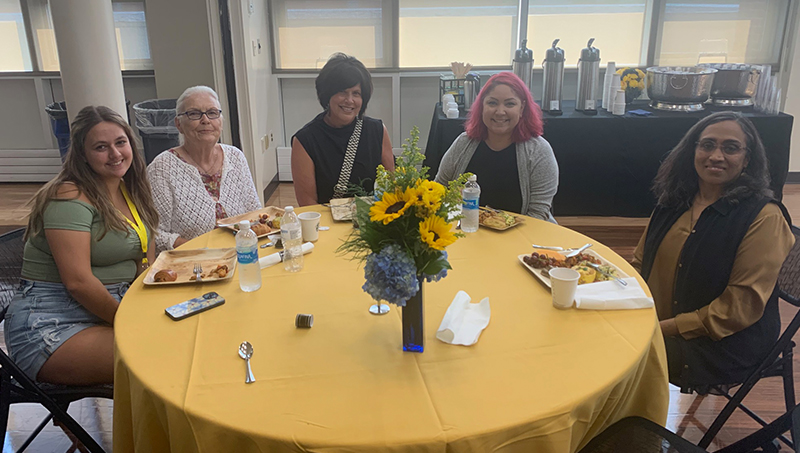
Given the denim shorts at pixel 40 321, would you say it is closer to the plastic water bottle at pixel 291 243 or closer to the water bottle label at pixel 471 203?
the plastic water bottle at pixel 291 243

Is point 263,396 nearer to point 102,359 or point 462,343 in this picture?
point 462,343

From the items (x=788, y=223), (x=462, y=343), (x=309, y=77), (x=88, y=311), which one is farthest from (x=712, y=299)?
(x=309, y=77)

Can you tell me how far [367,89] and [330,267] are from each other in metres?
1.32

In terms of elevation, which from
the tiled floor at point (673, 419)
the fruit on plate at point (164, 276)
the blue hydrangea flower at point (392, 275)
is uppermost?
the blue hydrangea flower at point (392, 275)

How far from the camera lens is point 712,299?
187 cm

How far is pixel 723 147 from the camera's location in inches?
75.0

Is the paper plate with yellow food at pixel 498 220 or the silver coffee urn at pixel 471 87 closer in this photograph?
the paper plate with yellow food at pixel 498 220

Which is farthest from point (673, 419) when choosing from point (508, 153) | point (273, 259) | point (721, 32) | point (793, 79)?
point (721, 32)

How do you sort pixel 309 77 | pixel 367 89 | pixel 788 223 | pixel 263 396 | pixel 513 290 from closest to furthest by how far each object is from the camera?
pixel 263 396
pixel 513 290
pixel 788 223
pixel 367 89
pixel 309 77

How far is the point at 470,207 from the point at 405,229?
3.07ft

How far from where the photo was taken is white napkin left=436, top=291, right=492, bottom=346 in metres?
1.37

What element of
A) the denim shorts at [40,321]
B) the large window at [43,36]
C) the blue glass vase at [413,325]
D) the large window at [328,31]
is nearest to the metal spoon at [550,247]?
the blue glass vase at [413,325]

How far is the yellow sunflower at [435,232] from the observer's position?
45.6 inches

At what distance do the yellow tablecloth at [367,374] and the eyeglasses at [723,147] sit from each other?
750mm
